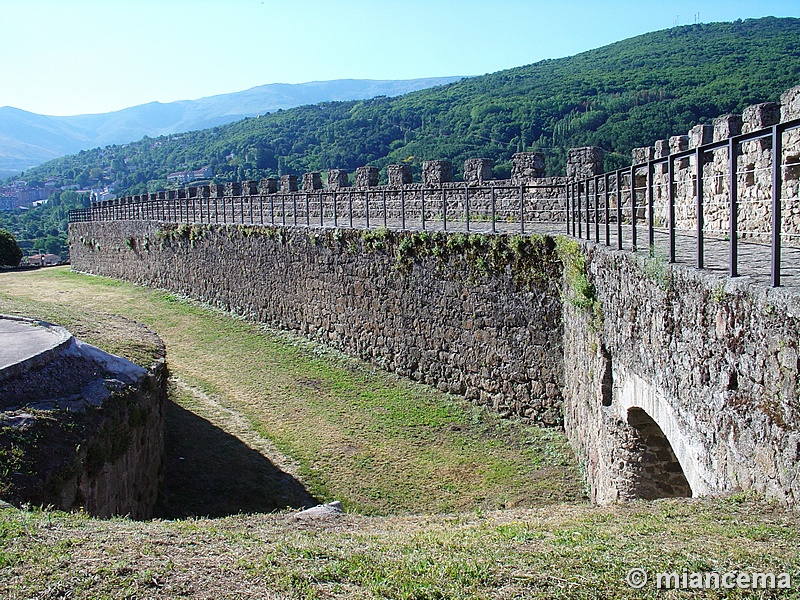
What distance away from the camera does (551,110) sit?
142 ft

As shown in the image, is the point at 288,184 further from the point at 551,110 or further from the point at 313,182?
the point at 551,110

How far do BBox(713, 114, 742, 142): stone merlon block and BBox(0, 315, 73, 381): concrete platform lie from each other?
7734 millimetres

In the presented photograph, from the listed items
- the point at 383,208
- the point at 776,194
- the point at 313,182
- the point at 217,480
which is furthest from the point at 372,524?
the point at 313,182

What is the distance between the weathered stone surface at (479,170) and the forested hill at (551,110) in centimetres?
770

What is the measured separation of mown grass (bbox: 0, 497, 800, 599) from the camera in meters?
3.75

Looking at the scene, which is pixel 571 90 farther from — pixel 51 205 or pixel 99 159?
pixel 99 159

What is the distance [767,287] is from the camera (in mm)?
4184

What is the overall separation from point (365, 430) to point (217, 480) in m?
2.66

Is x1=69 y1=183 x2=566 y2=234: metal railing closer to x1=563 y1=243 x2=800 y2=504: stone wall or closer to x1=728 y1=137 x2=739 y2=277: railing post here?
x1=563 y1=243 x2=800 y2=504: stone wall

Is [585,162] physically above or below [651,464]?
above

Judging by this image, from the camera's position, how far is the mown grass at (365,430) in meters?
9.99

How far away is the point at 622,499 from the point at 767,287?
14.1 feet

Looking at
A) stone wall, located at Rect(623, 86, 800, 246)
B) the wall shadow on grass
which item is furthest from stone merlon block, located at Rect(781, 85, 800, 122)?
the wall shadow on grass

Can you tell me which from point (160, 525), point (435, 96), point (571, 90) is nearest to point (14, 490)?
point (160, 525)
